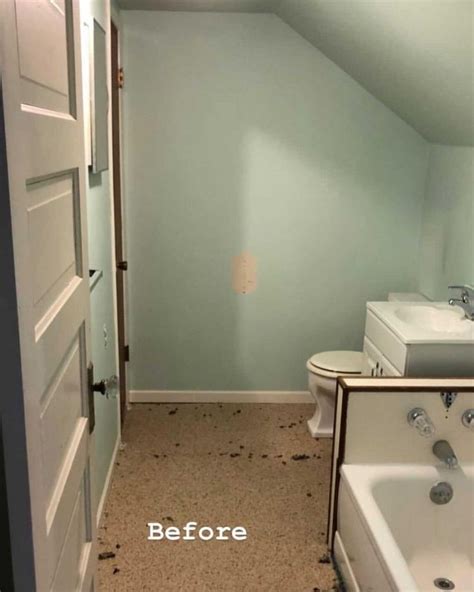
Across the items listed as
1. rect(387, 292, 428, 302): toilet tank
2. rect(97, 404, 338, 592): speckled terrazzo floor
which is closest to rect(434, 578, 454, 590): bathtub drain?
rect(97, 404, 338, 592): speckled terrazzo floor

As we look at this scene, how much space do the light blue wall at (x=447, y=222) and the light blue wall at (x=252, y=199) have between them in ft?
0.42

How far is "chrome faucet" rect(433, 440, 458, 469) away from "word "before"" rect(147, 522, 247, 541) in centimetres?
85

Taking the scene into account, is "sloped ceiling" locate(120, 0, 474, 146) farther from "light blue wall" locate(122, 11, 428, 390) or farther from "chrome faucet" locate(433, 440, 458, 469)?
"chrome faucet" locate(433, 440, 458, 469)

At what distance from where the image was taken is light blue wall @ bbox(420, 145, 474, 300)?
2898 mm

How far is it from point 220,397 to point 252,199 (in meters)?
1.23

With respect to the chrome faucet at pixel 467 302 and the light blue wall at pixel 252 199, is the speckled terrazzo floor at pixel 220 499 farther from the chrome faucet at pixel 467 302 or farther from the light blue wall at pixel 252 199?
the chrome faucet at pixel 467 302

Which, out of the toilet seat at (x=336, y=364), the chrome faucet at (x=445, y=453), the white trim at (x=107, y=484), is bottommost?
the white trim at (x=107, y=484)

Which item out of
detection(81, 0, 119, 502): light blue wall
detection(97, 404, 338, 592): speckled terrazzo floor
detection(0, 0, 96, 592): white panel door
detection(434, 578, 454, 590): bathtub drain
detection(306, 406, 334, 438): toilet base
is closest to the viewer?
detection(0, 0, 96, 592): white panel door

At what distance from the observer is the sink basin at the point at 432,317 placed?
2.71 meters

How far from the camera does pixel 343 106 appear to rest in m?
3.36

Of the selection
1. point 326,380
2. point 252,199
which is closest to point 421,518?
point 326,380

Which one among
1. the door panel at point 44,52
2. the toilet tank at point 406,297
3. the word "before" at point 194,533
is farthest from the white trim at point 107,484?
the door panel at point 44,52

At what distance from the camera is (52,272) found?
107 cm

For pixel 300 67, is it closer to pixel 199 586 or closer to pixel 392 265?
pixel 392 265
